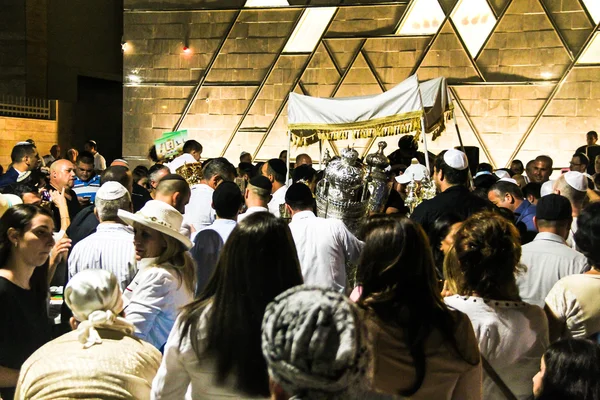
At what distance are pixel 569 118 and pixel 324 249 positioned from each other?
10242 mm

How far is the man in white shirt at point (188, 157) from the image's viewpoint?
9693mm

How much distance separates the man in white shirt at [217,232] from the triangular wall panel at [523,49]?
9.61 m

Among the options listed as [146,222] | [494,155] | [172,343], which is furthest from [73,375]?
[494,155]

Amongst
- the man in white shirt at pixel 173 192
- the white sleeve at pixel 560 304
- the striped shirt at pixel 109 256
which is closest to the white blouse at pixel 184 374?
the white sleeve at pixel 560 304

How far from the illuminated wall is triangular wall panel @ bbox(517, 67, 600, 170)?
17mm

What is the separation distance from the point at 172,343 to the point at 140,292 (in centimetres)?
134

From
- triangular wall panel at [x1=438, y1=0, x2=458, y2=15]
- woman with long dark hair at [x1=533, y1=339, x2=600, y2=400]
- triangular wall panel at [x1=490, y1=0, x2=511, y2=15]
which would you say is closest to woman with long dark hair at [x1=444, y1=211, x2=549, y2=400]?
woman with long dark hair at [x1=533, y1=339, x2=600, y2=400]

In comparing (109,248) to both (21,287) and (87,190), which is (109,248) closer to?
(21,287)

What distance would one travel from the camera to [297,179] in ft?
27.5

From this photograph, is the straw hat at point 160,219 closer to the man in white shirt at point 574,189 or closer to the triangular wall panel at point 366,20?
the man in white shirt at point 574,189

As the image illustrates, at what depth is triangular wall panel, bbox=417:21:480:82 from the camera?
14781 mm

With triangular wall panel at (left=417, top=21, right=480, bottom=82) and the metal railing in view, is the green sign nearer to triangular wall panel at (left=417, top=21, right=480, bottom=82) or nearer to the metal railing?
triangular wall panel at (left=417, top=21, right=480, bottom=82)

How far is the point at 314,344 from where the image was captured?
1.78 m

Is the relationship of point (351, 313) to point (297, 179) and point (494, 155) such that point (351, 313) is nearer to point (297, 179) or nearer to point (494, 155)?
point (297, 179)
